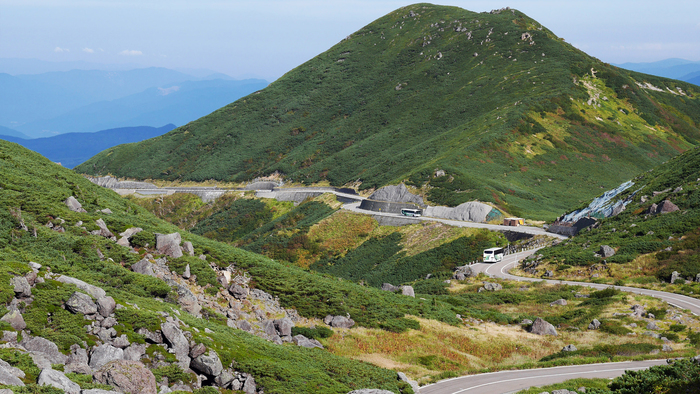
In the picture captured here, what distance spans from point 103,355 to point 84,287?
14.4 ft

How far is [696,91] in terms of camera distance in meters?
196

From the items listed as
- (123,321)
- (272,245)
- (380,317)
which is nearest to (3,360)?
(123,321)

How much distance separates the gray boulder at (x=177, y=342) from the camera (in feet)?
72.0

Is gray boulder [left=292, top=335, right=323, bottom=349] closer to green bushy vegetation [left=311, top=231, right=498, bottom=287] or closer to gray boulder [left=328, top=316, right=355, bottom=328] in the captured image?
gray boulder [left=328, top=316, right=355, bottom=328]

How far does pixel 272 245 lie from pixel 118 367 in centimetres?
7323

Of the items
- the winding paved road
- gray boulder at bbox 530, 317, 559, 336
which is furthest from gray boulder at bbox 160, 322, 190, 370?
gray boulder at bbox 530, 317, 559, 336

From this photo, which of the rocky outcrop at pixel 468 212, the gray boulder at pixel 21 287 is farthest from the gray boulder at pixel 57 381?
the rocky outcrop at pixel 468 212

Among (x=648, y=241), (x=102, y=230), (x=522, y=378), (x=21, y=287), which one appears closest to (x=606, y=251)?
(x=648, y=241)

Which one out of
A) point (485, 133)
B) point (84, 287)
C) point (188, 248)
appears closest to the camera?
point (84, 287)

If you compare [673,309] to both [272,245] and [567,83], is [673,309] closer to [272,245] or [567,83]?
[272,245]

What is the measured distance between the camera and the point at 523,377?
94.1 ft

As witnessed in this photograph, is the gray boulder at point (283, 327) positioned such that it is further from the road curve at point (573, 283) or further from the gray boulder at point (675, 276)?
Answer: the gray boulder at point (675, 276)

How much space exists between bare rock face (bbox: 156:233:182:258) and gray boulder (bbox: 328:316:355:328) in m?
11.5

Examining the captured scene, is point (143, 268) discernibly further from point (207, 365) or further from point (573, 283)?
point (573, 283)
